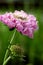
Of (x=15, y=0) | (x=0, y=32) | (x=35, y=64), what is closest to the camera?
(x=35, y=64)

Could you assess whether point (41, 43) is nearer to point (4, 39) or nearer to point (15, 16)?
point (4, 39)

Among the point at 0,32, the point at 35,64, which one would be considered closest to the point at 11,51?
the point at 35,64

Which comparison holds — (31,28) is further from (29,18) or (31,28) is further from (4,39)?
(4,39)

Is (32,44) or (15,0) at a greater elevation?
(15,0)

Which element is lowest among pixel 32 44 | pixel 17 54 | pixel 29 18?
pixel 17 54

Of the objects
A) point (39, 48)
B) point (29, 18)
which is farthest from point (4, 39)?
point (29, 18)

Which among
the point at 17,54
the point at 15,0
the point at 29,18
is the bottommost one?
the point at 17,54

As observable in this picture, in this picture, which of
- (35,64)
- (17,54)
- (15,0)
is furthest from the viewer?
(15,0)

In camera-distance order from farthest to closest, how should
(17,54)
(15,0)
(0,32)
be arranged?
(15,0)
(0,32)
(17,54)

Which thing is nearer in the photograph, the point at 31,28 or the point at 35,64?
the point at 31,28
